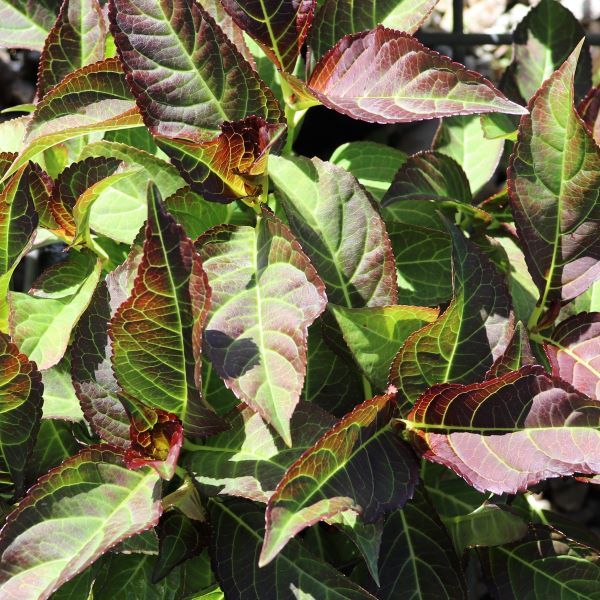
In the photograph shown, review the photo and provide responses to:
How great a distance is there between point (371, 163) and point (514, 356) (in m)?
0.41

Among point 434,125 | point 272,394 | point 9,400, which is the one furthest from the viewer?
point 434,125

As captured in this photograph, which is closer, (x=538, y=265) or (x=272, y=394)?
(x=272, y=394)

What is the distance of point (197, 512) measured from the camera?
89cm

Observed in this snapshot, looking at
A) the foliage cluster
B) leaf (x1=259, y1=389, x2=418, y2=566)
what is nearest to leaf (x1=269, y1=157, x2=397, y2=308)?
the foliage cluster

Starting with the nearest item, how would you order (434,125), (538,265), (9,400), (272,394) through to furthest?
(272,394) → (9,400) → (538,265) → (434,125)

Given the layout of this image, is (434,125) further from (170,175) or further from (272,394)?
(272,394)

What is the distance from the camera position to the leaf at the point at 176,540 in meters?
0.85

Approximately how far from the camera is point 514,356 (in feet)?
2.73

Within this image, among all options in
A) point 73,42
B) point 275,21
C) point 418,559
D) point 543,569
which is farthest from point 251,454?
point 73,42

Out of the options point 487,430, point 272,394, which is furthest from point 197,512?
point 487,430

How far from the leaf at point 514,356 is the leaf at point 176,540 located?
36 centimetres

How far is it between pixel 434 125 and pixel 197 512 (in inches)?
48.2

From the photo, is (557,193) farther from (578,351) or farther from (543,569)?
(543,569)

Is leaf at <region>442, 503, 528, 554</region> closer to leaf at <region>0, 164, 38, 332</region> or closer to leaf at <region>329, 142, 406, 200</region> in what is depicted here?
leaf at <region>329, 142, 406, 200</region>
